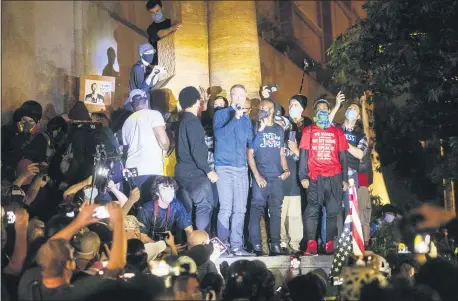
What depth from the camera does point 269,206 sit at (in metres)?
13.0

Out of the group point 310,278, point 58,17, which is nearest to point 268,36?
point 58,17

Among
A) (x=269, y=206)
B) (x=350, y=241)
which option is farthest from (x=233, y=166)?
(x=350, y=241)

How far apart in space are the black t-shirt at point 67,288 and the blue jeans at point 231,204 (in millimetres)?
3956

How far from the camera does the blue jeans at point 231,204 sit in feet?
41.3

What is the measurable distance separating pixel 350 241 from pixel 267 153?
5.77ft

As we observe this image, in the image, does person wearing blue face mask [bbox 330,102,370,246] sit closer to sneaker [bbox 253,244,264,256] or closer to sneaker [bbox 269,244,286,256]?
sneaker [bbox 269,244,286,256]

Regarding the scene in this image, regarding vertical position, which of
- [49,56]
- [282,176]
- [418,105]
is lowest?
[282,176]

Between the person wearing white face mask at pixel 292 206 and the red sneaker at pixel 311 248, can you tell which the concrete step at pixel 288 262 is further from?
the person wearing white face mask at pixel 292 206

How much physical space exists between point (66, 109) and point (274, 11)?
710 cm

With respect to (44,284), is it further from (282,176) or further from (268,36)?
(268,36)

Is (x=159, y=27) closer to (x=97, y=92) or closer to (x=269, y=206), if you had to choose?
(x=97, y=92)

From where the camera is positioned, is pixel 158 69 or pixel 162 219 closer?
pixel 162 219

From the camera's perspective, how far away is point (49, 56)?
1838 cm

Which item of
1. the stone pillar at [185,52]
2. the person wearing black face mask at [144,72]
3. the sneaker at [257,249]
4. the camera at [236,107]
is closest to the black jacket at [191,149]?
the camera at [236,107]
